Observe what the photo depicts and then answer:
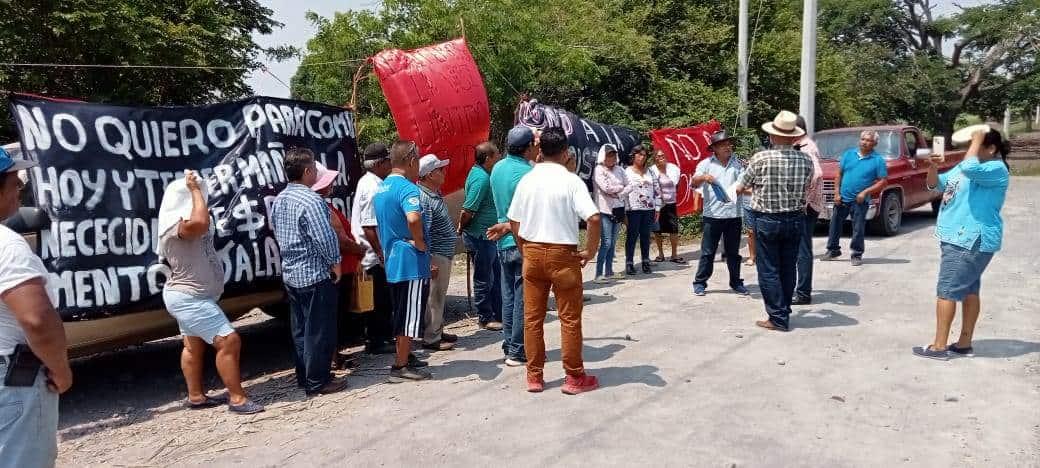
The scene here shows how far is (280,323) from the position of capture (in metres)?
7.59

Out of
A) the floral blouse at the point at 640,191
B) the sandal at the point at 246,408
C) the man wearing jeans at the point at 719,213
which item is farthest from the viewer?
A: the floral blouse at the point at 640,191

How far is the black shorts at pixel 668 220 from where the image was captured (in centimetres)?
964

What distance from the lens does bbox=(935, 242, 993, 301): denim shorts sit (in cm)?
512

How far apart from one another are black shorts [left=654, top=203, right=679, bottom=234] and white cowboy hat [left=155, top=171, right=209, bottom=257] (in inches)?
248

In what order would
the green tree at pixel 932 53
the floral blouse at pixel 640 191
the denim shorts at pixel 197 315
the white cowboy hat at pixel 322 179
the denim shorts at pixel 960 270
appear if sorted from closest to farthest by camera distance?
the denim shorts at pixel 197 315
the white cowboy hat at pixel 322 179
the denim shorts at pixel 960 270
the floral blouse at pixel 640 191
the green tree at pixel 932 53

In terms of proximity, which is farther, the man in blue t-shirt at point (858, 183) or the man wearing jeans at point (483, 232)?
the man in blue t-shirt at point (858, 183)

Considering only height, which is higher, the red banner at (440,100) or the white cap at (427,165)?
the red banner at (440,100)

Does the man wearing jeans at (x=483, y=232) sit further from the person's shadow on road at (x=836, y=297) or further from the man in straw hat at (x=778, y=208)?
the person's shadow on road at (x=836, y=297)

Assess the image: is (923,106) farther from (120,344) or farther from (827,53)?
(120,344)

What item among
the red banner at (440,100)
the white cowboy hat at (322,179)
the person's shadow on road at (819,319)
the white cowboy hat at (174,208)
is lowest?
the person's shadow on road at (819,319)

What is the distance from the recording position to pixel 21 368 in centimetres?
245

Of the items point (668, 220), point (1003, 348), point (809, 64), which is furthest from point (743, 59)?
point (1003, 348)

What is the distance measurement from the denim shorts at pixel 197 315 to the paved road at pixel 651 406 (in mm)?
544

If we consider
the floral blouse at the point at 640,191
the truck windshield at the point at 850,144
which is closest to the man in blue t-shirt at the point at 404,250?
the floral blouse at the point at 640,191
